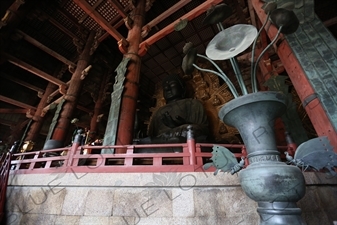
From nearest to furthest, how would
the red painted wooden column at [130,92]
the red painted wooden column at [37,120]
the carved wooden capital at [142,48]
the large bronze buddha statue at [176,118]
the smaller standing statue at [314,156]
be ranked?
the smaller standing statue at [314,156] → the red painted wooden column at [130,92] → the large bronze buddha statue at [176,118] → the carved wooden capital at [142,48] → the red painted wooden column at [37,120]

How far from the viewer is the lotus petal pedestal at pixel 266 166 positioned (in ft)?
3.27

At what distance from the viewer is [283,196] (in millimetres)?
995

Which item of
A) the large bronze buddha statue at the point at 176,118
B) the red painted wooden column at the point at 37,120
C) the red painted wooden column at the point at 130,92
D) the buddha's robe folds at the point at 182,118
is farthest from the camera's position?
the red painted wooden column at the point at 37,120

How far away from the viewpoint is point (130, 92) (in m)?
3.36

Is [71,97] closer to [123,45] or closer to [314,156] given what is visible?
[123,45]

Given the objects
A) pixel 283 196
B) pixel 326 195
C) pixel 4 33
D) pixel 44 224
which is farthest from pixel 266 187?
pixel 4 33

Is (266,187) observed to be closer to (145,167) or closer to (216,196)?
(216,196)

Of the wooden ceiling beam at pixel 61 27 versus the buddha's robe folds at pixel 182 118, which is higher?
the wooden ceiling beam at pixel 61 27

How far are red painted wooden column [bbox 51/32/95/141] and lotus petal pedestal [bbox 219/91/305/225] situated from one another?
504cm

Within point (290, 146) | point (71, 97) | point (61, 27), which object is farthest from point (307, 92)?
point (61, 27)

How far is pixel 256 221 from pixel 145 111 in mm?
7283

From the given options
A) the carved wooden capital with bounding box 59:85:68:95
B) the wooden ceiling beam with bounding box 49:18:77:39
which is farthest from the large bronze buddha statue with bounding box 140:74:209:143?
the wooden ceiling beam with bounding box 49:18:77:39

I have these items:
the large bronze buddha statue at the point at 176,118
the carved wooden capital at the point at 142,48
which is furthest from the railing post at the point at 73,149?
the carved wooden capital at the point at 142,48

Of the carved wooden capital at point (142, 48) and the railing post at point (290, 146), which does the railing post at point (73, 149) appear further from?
the railing post at point (290, 146)
